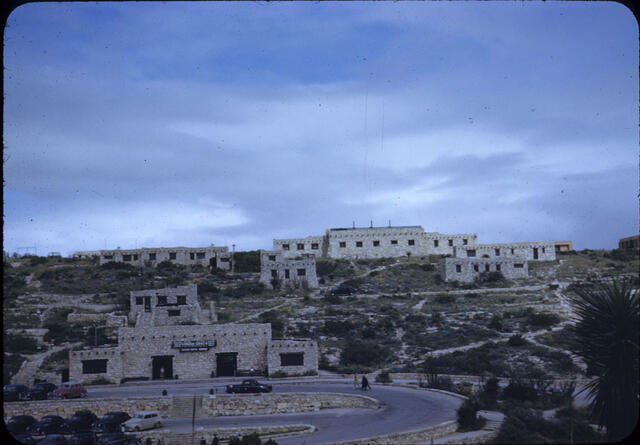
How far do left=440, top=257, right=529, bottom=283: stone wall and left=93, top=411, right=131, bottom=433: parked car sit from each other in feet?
183

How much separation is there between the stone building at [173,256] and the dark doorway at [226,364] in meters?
41.1

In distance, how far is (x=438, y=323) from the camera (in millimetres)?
58781

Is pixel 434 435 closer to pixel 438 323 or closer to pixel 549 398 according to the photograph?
pixel 549 398

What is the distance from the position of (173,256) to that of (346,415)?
62106 mm

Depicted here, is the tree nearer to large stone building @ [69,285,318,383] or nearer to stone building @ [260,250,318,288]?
large stone building @ [69,285,318,383]

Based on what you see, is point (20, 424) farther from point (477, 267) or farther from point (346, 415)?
point (477, 267)

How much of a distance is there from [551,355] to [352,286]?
34.9 m

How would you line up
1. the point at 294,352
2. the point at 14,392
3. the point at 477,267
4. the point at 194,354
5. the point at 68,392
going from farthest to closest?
the point at 477,267
the point at 194,354
the point at 294,352
the point at 68,392
the point at 14,392

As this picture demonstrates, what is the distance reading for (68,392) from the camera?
38.4 m

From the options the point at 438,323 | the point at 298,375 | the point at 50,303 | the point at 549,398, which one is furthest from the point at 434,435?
the point at 50,303

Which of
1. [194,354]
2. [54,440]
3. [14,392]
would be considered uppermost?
[194,354]

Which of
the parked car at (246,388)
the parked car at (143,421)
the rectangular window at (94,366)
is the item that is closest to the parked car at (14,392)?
the rectangular window at (94,366)

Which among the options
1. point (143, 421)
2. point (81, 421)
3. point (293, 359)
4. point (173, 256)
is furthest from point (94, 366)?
point (173, 256)

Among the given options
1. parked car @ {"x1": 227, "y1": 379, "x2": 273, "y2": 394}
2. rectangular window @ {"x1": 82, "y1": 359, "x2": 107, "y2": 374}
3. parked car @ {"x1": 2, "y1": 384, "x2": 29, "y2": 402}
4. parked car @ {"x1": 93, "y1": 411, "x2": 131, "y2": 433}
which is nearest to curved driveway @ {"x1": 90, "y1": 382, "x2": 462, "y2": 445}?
parked car @ {"x1": 227, "y1": 379, "x2": 273, "y2": 394}
